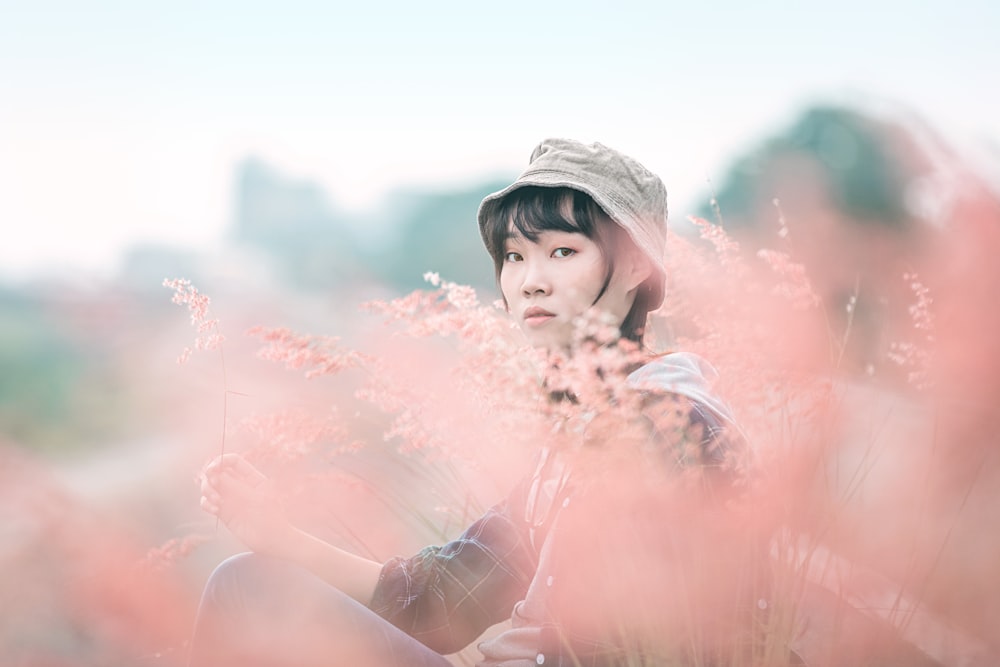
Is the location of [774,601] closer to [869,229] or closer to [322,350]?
[322,350]

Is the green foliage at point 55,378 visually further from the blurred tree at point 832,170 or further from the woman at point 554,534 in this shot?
the blurred tree at point 832,170

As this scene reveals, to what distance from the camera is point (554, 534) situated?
3.67ft

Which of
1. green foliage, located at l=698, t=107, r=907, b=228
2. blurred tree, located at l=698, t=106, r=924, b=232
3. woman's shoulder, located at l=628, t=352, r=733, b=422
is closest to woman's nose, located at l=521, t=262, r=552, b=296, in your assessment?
woman's shoulder, located at l=628, t=352, r=733, b=422

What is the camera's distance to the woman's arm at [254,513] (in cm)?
119

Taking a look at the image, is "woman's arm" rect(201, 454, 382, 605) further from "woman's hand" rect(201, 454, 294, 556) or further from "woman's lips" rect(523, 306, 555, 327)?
"woman's lips" rect(523, 306, 555, 327)

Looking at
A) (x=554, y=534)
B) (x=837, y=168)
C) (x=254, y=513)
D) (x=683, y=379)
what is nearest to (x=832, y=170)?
(x=837, y=168)

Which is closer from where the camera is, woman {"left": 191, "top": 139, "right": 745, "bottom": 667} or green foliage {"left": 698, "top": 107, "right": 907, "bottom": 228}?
woman {"left": 191, "top": 139, "right": 745, "bottom": 667}

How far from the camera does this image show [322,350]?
120cm

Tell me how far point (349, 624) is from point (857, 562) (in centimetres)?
102

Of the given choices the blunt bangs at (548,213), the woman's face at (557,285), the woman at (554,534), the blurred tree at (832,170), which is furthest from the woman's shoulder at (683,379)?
the blurred tree at (832,170)

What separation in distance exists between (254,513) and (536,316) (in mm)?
531

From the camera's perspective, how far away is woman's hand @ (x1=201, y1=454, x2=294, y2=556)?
3.92 ft

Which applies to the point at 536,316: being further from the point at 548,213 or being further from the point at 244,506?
the point at 244,506

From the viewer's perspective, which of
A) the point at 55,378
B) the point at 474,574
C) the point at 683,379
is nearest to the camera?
the point at 683,379
